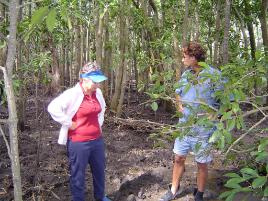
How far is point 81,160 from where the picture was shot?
4141 millimetres

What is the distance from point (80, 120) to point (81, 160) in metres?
0.41

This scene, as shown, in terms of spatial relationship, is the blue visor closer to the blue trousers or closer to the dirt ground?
the blue trousers

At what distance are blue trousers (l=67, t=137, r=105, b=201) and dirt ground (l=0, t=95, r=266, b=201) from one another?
0.51 meters

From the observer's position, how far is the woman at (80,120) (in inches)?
159

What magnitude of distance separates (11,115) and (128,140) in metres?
5.49

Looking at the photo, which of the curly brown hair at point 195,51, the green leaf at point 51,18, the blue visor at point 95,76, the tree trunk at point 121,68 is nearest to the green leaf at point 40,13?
the green leaf at point 51,18

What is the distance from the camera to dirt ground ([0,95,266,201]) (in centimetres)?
482

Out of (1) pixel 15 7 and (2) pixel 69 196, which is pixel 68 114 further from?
(1) pixel 15 7

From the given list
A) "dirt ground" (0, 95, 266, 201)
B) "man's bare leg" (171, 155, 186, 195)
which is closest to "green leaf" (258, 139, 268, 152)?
"man's bare leg" (171, 155, 186, 195)

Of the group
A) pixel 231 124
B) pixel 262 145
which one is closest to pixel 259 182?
pixel 262 145

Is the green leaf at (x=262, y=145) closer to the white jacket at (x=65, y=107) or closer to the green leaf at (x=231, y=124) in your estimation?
the green leaf at (x=231, y=124)

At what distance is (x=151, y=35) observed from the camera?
963 cm

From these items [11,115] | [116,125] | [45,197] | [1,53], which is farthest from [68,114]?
[1,53]

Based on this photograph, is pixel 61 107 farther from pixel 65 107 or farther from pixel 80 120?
pixel 80 120
